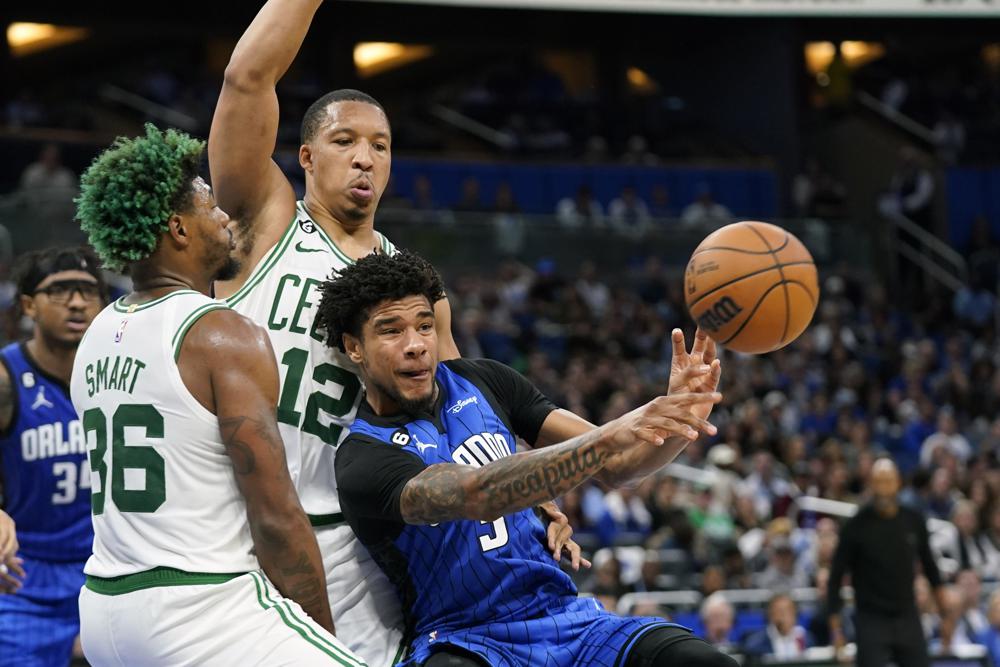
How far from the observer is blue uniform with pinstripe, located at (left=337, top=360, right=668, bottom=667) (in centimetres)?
427

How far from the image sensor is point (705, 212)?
22.2 metres

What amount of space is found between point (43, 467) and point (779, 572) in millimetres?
8500

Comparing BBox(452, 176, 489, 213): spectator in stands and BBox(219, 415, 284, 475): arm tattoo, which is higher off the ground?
BBox(452, 176, 489, 213): spectator in stands

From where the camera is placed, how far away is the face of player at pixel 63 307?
234 inches

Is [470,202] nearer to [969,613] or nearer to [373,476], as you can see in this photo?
[969,613]

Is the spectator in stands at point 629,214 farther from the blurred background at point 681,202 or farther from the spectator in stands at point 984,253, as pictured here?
the spectator in stands at point 984,253

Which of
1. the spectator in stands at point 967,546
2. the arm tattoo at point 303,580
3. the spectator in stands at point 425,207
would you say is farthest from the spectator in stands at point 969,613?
the arm tattoo at point 303,580

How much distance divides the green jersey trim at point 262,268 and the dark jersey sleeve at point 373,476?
73cm

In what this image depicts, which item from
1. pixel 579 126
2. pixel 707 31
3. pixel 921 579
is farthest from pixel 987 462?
pixel 707 31

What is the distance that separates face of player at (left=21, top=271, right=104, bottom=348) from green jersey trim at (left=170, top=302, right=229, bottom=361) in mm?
2188

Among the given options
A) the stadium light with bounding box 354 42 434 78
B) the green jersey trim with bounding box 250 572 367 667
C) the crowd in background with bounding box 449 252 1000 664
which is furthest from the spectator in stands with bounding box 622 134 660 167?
the green jersey trim with bounding box 250 572 367 667

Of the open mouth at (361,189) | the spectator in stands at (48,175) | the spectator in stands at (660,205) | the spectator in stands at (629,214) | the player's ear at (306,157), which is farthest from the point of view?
the spectator in stands at (660,205)

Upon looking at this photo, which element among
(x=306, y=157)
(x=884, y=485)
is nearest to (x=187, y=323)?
(x=306, y=157)

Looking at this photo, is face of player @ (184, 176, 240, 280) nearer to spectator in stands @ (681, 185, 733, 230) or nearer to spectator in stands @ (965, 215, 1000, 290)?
spectator in stands @ (681, 185, 733, 230)
